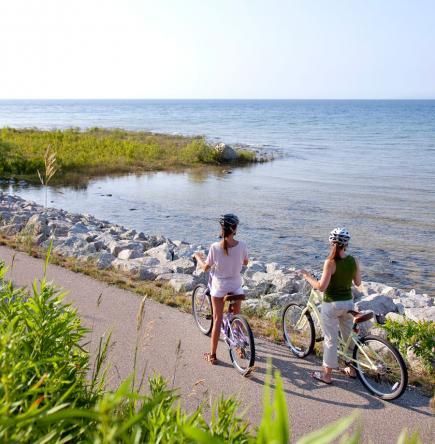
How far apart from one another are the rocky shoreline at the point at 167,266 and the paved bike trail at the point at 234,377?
55.4 inches

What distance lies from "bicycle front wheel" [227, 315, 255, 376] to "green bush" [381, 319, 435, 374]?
1.64m

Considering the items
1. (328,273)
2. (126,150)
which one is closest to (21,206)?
(328,273)

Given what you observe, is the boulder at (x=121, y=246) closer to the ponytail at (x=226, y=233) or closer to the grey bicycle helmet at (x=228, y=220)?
the ponytail at (x=226, y=233)

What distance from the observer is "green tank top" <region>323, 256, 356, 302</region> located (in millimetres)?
6090

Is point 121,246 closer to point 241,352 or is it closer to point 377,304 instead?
point 377,304

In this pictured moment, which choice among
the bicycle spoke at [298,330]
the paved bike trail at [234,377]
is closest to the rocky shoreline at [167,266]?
the bicycle spoke at [298,330]

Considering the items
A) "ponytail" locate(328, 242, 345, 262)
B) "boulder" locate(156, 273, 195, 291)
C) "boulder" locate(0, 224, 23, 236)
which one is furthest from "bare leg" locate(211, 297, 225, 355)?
"boulder" locate(0, 224, 23, 236)

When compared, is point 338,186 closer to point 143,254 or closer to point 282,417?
point 143,254

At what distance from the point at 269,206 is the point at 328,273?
16913 mm

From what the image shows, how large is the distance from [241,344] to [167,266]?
5.16 meters

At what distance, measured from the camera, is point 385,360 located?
6.13 metres

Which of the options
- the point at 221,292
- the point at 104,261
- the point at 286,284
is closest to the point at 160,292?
the point at 104,261

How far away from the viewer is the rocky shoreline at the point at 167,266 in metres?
9.27

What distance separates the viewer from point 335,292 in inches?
245
